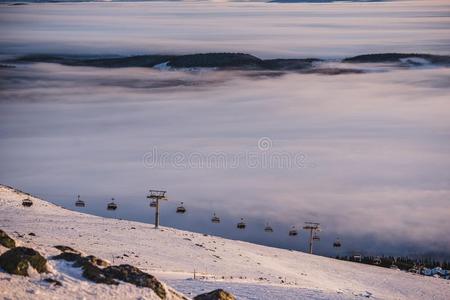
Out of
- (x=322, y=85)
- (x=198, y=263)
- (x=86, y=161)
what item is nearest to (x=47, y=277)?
(x=198, y=263)

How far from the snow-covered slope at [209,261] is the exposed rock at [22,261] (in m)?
6.95

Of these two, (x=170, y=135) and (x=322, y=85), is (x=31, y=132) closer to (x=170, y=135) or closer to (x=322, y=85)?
(x=170, y=135)

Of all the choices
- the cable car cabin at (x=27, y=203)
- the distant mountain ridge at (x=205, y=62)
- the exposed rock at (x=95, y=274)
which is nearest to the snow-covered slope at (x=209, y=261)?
the cable car cabin at (x=27, y=203)

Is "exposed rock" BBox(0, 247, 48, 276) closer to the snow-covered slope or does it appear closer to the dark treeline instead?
the snow-covered slope

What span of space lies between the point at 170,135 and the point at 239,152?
16.0 m

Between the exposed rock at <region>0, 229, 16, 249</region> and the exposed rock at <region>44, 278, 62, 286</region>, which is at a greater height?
the exposed rock at <region>0, 229, 16, 249</region>

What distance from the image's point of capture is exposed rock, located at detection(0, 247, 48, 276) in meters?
18.7

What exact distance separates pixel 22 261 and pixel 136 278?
8.24 ft

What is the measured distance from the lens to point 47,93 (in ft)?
560

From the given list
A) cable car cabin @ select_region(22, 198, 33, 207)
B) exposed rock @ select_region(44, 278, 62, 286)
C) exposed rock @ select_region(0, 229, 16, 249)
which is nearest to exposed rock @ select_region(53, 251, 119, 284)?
exposed rock @ select_region(44, 278, 62, 286)

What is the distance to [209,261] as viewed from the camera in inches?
1395

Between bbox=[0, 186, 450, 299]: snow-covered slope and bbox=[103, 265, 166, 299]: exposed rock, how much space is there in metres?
5.42

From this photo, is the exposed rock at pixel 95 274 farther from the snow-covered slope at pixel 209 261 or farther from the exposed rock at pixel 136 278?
the snow-covered slope at pixel 209 261

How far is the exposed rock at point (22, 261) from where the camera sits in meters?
18.7
